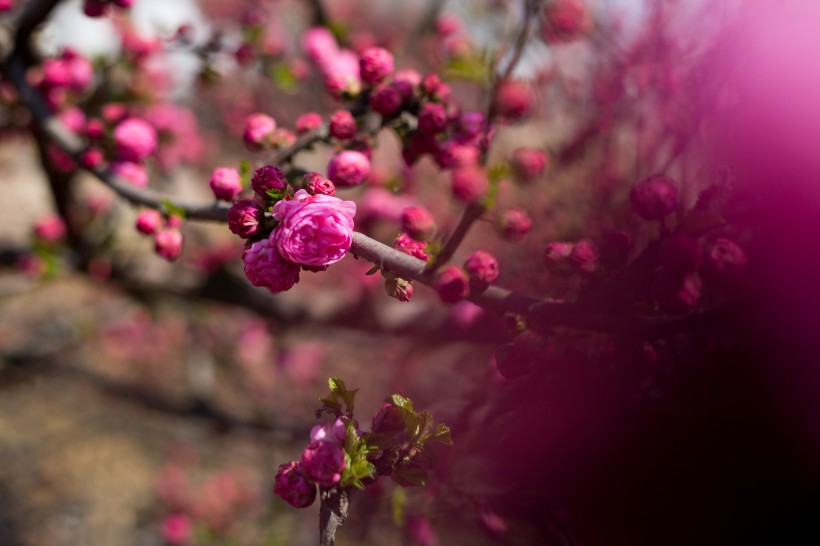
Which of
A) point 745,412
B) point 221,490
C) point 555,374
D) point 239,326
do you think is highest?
point 745,412

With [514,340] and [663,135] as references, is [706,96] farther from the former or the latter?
[514,340]

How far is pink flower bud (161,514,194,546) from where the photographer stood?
3.28 metres

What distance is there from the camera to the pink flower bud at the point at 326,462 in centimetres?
82

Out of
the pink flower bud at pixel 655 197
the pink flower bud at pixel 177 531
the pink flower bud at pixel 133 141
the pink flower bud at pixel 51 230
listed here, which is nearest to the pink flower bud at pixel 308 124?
the pink flower bud at pixel 133 141

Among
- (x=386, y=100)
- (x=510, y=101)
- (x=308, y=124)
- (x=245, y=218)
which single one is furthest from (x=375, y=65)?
(x=245, y=218)

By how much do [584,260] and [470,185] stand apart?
205 mm

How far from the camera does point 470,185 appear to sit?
2.82ft

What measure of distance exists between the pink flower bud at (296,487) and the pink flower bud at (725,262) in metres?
0.65

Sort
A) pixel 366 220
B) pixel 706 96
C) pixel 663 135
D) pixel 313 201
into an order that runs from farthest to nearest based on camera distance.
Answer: pixel 663 135
pixel 366 220
pixel 706 96
pixel 313 201

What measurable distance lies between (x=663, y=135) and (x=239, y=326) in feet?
11.6

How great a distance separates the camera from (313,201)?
29.2 inches

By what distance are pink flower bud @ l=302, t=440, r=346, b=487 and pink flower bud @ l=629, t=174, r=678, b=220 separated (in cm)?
56

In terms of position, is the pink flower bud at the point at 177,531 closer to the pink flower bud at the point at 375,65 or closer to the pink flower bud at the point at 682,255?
the pink flower bud at the point at 375,65

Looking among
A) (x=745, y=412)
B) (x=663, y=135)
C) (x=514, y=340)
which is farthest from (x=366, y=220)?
(x=745, y=412)
